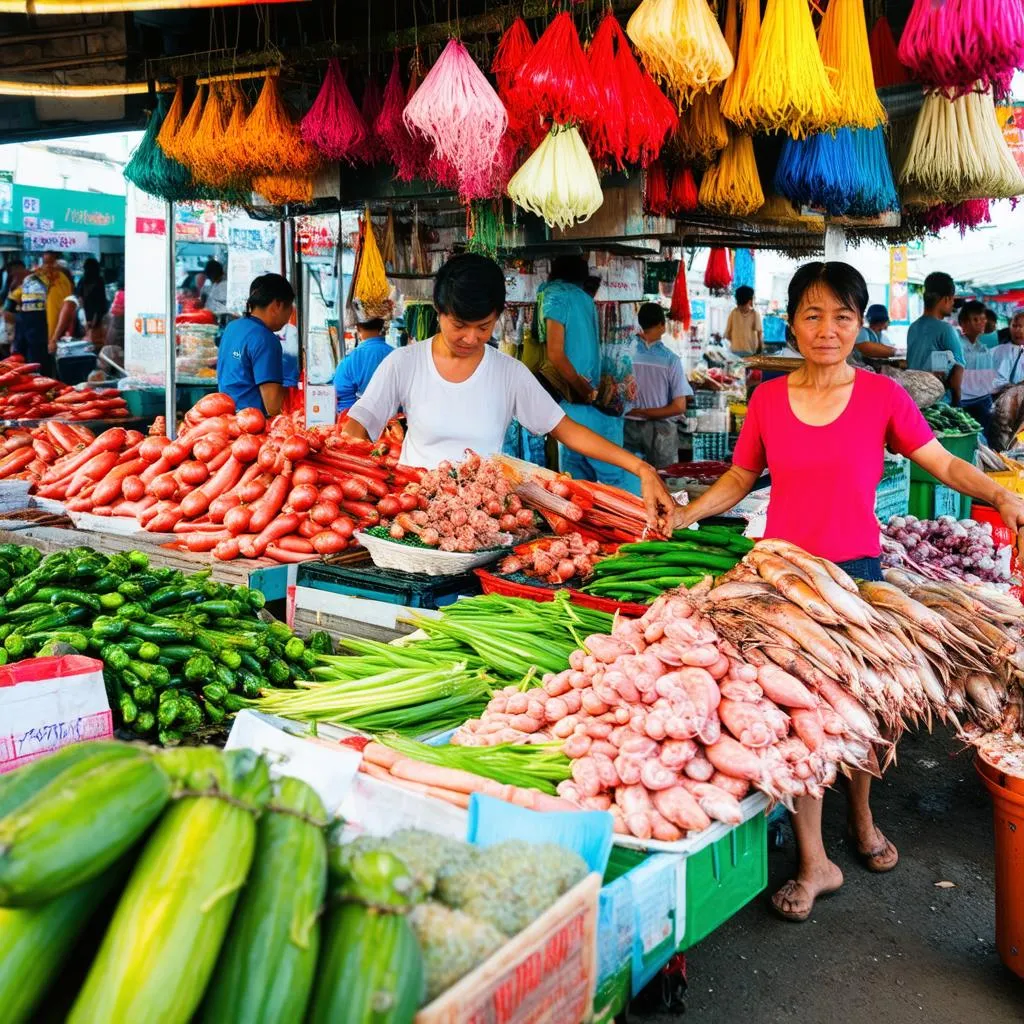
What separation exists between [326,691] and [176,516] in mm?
2040

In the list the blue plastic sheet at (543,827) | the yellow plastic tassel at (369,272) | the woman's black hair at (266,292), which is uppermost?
the yellow plastic tassel at (369,272)

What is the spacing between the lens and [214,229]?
11.9 metres

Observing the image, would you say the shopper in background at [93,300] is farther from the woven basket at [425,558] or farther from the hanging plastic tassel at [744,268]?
the woven basket at [425,558]

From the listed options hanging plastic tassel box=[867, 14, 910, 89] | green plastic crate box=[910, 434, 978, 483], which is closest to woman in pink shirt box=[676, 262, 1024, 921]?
hanging plastic tassel box=[867, 14, 910, 89]

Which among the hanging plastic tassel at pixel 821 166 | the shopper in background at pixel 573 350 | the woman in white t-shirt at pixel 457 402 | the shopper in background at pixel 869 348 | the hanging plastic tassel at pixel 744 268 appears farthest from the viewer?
the hanging plastic tassel at pixel 744 268

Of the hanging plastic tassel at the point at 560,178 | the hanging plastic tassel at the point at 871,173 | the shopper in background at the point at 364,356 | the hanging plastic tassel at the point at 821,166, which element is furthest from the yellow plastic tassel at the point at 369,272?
the hanging plastic tassel at the point at 871,173

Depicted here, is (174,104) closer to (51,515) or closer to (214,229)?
(51,515)

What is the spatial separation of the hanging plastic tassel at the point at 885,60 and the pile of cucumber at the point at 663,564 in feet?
8.96

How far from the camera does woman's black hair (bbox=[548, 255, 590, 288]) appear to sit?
7238mm

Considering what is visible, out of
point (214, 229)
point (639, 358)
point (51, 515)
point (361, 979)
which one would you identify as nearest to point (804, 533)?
point (361, 979)

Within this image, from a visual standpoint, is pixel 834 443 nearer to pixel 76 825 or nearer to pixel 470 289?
pixel 470 289

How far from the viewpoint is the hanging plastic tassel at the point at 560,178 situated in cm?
426

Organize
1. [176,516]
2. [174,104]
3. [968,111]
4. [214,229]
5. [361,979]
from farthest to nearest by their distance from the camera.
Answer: [214,229] < [174,104] < [968,111] < [176,516] < [361,979]

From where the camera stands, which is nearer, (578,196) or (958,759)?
(578,196)
